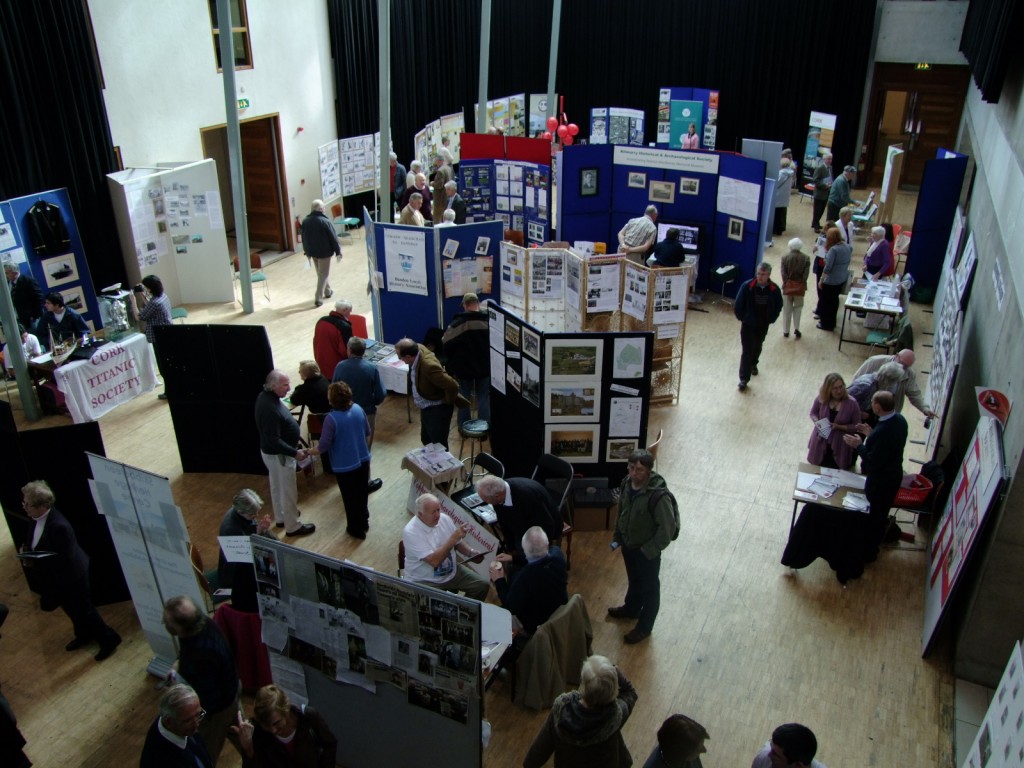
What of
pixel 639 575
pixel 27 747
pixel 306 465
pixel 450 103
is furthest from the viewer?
pixel 450 103

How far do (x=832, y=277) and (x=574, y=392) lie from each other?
17.5 ft

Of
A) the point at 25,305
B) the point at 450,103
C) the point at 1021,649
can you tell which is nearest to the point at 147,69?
the point at 25,305

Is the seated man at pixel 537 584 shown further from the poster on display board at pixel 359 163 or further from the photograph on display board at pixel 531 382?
the poster on display board at pixel 359 163

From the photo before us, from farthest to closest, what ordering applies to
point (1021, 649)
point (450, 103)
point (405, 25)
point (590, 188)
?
point (450, 103) → point (405, 25) → point (590, 188) → point (1021, 649)

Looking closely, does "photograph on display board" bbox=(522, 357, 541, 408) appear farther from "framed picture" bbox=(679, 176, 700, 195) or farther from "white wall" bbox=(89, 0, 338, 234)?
"white wall" bbox=(89, 0, 338, 234)

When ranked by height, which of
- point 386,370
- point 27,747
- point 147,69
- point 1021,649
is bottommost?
point 27,747

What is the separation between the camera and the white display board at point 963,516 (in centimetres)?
502

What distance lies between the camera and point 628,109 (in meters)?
18.8

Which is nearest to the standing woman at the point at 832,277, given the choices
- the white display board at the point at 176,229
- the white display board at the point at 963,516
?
the white display board at the point at 963,516

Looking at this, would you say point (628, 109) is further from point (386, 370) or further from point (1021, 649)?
point (1021, 649)

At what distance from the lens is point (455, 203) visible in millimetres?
12461

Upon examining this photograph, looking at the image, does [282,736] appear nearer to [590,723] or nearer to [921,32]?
[590,723]

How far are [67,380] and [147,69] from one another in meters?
4.95

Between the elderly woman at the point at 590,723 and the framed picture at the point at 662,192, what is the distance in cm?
946
